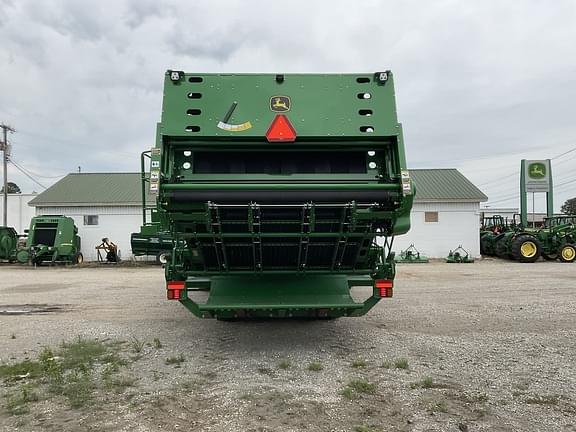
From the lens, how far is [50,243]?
73.2ft

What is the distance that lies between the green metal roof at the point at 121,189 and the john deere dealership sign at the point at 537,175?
3.13 m

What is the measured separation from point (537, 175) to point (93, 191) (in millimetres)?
24218

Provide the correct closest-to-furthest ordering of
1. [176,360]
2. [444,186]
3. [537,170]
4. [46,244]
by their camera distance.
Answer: [176,360], [46,244], [444,186], [537,170]

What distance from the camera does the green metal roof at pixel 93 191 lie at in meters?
25.6

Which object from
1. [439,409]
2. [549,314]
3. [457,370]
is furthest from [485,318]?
[439,409]

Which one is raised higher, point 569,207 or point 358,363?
point 569,207

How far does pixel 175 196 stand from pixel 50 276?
46.3 ft

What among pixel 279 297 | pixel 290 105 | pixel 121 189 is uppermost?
pixel 121 189

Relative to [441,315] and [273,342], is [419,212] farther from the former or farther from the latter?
[273,342]

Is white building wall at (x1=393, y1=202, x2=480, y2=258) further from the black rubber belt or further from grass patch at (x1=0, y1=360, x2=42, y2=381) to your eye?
grass patch at (x1=0, y1=360, x2=42, y2=381)

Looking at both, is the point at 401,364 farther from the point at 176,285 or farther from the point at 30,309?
the point at 30,309

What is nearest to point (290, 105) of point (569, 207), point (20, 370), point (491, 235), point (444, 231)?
point (20, 370)

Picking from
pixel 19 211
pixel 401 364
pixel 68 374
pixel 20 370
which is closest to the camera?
pixel 68 374

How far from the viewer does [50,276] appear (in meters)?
17.0
